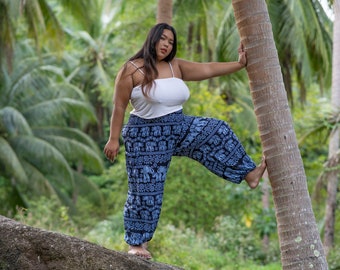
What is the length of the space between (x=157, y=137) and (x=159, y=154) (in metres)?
0.12

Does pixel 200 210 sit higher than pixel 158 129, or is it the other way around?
pixel 158 129

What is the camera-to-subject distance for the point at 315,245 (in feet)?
19.3

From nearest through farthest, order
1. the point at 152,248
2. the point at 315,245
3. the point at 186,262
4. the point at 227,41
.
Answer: the point at 315,245 → the point at 186,262 → the point at 152,248 → the point at 227,41

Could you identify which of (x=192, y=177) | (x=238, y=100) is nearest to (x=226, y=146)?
(x=192, y=177)

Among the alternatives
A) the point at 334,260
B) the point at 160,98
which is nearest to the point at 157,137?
the point at 160,98

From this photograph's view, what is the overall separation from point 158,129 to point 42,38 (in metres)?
14.5

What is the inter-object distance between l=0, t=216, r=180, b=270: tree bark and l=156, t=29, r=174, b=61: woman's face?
150cm

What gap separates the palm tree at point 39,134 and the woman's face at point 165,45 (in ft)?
57.3

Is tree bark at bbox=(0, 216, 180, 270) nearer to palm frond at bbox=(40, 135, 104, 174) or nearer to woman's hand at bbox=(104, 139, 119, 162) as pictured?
woman's hand at bbox=(104, 139, 119, 162)

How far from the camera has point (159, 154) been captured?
19.4 ft

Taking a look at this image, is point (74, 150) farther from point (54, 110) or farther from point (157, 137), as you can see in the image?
point (157, 137)

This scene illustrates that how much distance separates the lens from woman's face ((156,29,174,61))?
5871 mm

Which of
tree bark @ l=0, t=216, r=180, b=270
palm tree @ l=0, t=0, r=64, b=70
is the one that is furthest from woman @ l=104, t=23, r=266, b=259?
palm tree @ l=0, t=0, r=64, b=70

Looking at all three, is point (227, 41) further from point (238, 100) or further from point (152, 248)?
point (238, 100)
